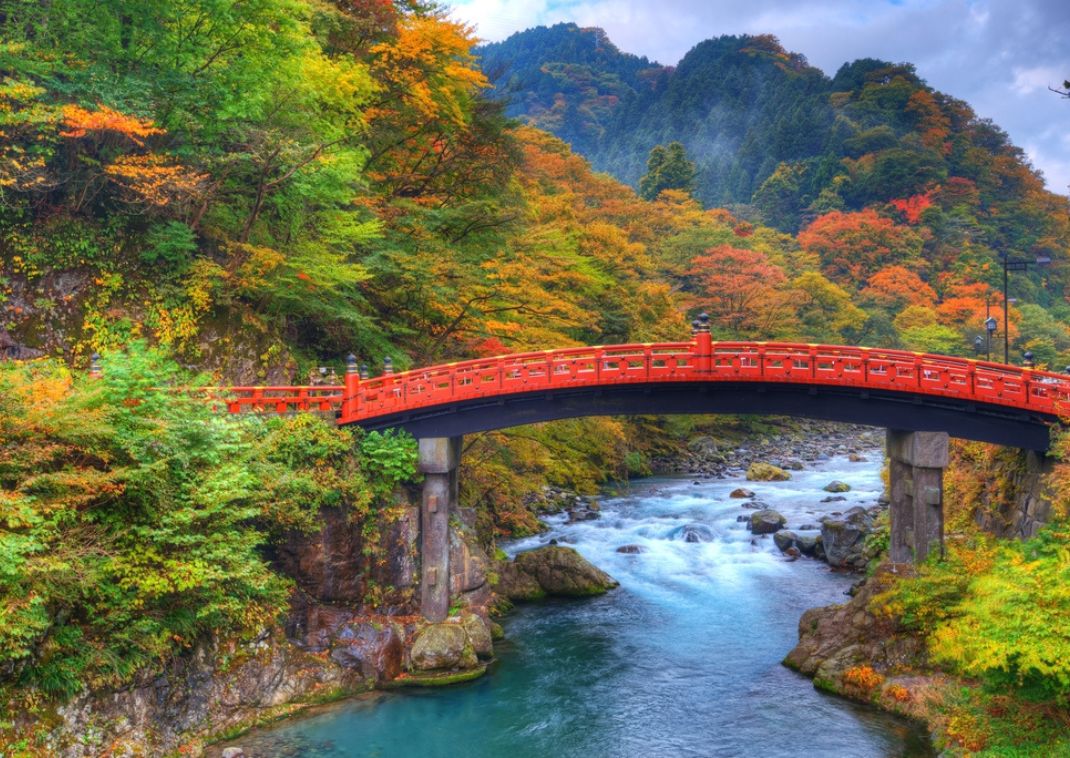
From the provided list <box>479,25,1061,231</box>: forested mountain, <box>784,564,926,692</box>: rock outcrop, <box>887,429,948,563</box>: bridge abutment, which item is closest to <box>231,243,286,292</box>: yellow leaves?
<box>784,564,926,692</box>: rock outcrop

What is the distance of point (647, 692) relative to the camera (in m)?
19.2

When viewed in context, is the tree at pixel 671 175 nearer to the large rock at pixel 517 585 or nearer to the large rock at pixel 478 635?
the large rock at pixel 517 585

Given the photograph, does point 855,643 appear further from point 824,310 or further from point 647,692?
point 824,310

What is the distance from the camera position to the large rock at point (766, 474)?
4184cm

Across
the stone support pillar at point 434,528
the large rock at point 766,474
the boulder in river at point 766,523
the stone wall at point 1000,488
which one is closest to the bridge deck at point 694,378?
the stone support pillar at point 434,528

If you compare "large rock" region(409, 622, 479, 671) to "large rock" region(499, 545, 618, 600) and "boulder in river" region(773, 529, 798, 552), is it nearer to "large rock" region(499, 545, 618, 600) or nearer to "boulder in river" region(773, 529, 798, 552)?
"large rock" region(499, 545, 618, 600)

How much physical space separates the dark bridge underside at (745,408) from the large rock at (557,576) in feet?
20.3

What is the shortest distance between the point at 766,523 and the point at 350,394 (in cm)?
1842

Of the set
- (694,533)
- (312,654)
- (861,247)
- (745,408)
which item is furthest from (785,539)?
(861,247)

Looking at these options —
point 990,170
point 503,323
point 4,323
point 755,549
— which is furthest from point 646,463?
point 990,170

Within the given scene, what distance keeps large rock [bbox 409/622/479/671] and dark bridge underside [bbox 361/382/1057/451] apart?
489cm

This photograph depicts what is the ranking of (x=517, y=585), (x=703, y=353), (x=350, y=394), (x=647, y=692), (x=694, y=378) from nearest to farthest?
(x=647, y=692)
(x=350, y=394)
(x=694, y=378)
(x=703, y=353)
(x=517, y=585)

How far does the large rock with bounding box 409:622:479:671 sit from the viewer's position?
1933cm

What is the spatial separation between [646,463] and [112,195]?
30.1 meters
